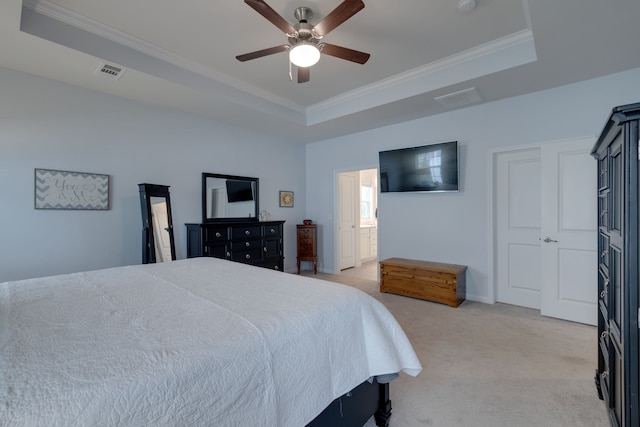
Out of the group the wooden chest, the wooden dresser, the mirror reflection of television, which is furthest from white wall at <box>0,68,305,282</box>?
the wooden chest

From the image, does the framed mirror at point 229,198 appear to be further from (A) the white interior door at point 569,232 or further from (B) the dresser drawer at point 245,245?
(A) the white interior door at point 569,232

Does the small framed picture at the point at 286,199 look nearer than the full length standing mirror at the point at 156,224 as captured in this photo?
No

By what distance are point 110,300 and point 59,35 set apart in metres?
2.40

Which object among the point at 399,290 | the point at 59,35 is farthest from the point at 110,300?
the point at 399,290

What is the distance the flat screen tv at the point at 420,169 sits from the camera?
4036 mm

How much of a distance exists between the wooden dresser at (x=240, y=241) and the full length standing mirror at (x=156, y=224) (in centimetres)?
33

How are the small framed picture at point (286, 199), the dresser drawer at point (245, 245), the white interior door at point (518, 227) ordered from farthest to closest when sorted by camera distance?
the small framed picture at point (286, 199) < the dresser drawer at point (245, 245) < the white interior door at point (518, 227)

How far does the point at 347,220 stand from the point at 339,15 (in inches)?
169

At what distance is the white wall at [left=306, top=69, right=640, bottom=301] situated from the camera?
3.16 metres

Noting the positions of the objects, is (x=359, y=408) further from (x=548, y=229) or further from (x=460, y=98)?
(x=460, y=98)

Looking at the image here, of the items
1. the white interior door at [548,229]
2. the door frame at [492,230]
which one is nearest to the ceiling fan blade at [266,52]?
the door frame at [492,230]

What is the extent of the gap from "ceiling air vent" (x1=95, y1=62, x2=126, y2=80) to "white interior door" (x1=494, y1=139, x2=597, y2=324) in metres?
4.41

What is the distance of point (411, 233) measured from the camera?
455 cm

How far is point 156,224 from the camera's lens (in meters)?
3.60
